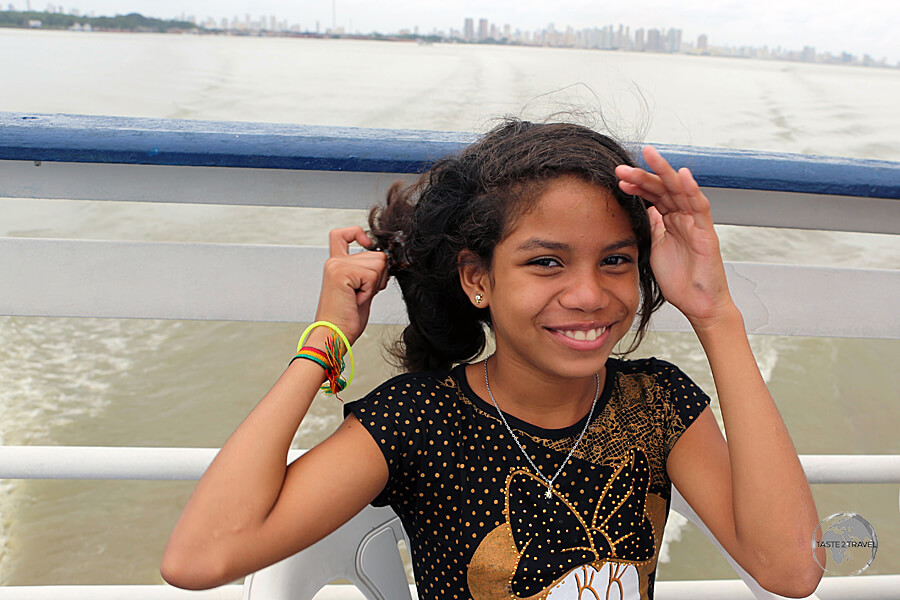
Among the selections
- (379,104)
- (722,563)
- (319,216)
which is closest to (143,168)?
(722,563)

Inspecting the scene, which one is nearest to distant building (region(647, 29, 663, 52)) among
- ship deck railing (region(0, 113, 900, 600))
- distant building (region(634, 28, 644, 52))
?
distant building (region(634, 28, 644, 52))

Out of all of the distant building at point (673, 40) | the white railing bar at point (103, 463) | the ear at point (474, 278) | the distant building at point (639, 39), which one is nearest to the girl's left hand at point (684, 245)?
the ear at point (474, 278)

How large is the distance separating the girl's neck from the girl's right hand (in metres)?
0.20

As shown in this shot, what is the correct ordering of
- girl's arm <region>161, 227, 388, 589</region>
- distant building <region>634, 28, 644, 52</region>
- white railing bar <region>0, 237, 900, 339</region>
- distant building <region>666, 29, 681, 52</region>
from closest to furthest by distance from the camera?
1. girl's arm <region>161, 227, 388, 589</region>
2. white railing bar <region>0, 237, 900, 339</region>
3. distant building <region>634, 28, 644, 52</region>
4. distant building <region>666, 29, 681, 52</region>

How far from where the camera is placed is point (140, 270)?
1.34m

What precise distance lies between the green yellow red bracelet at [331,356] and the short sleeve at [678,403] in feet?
1.53

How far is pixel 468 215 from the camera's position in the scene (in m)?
1.08

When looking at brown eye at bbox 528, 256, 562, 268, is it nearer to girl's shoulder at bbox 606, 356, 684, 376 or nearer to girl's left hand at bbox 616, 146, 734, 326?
girl's left hand at bbox 616, 146, 734, 326

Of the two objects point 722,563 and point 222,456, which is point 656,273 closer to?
point 222,456

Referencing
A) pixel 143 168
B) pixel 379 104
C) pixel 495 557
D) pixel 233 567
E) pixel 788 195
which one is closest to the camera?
pixel 233 567

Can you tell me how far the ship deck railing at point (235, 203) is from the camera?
3.99 feet

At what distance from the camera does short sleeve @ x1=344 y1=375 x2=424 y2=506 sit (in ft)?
3.35

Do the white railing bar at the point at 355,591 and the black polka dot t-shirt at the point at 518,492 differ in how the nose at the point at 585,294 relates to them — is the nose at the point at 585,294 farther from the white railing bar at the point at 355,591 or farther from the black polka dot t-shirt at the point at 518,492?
the white railing bar at the point at 355,591

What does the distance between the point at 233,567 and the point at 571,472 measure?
1.55 ft
